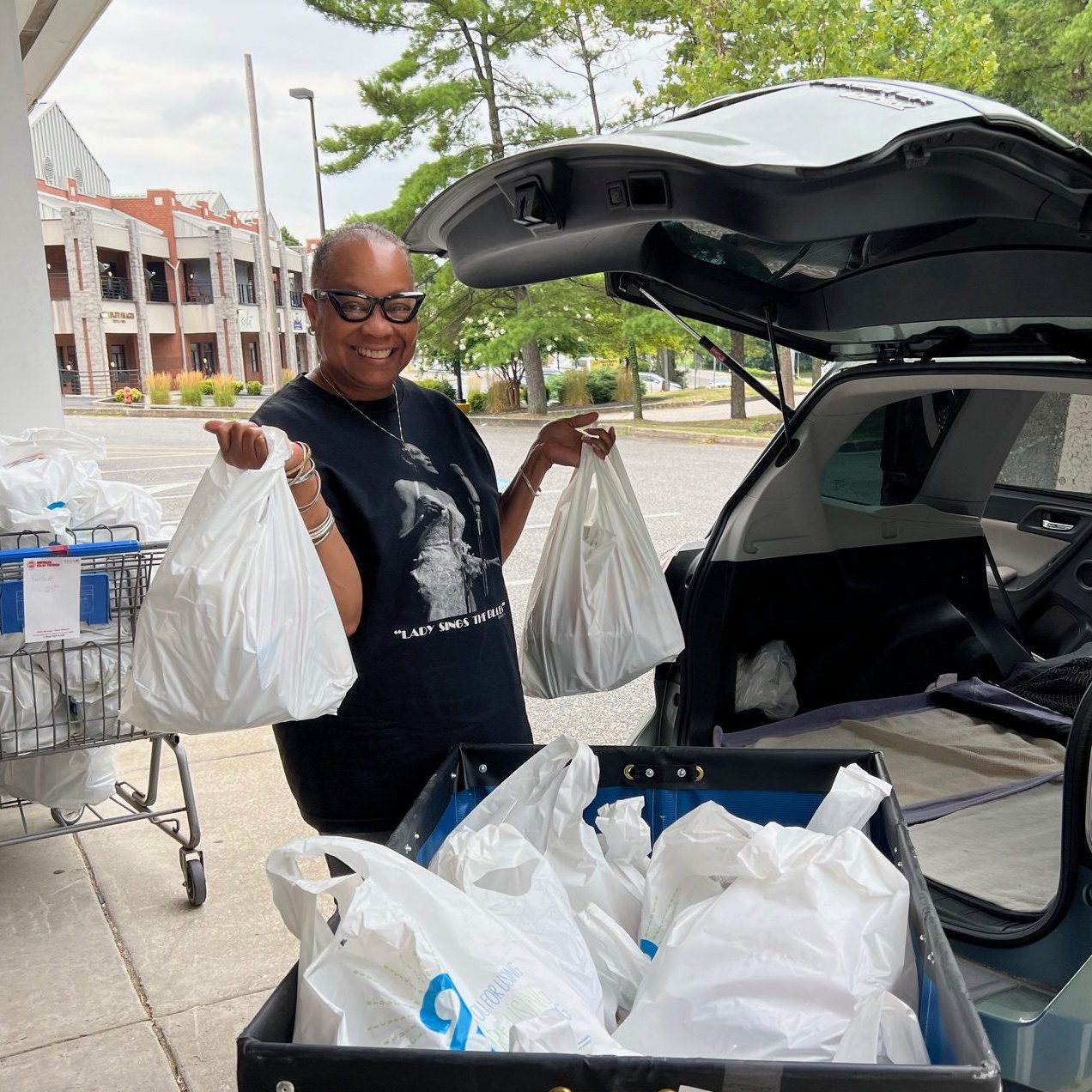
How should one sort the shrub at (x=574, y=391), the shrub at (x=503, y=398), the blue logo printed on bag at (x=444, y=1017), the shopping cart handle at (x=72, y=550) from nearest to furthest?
the blue logo printed on bag at (x=444, y=1017) < the shopping cart handle at (x=72, y=550) < the shrub at (x=503, y=398) < the shrub at (x=574, y=391)

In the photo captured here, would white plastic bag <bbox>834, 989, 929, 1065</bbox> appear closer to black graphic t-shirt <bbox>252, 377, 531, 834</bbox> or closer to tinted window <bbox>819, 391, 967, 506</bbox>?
black graphic t-shirt <bbox>252, 377, 531, 834</bbox>

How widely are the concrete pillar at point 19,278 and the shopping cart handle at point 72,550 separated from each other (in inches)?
88.2

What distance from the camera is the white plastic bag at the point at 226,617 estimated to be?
1.60 metres

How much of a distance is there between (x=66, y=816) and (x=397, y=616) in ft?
9.10

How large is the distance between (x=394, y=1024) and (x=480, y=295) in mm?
19876

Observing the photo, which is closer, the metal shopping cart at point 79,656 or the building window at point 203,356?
the metal shopping cart at point 79,656

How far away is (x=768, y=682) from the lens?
3.04 meters

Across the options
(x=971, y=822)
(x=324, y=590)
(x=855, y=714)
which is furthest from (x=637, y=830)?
(x=855, y=714)

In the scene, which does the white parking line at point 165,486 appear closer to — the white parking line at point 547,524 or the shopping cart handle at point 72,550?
the white parking line at point 547,524

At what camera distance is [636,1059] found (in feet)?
3.35

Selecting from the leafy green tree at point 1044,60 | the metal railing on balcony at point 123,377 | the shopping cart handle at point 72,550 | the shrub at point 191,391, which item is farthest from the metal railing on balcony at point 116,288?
the shopping cart handle at point 72,550

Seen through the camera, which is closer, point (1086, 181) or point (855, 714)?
point (1086, 181)

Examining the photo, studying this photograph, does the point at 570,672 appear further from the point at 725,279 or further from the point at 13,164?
the point at 13,164

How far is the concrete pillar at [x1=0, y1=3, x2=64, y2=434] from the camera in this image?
16.0ft
